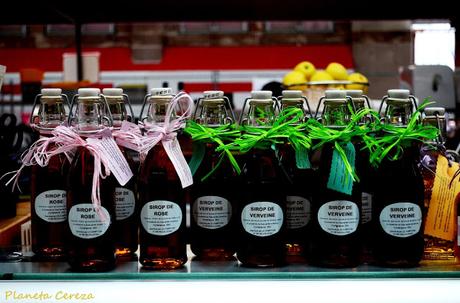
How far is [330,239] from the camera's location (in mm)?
947

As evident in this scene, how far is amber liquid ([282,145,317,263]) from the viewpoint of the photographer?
3.28 ft

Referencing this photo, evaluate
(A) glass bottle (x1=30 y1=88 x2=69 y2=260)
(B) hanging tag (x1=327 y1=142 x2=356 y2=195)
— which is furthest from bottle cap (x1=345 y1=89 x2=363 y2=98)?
(A) glass bottle (x1=30 y1=88 x2=69 y2=260)

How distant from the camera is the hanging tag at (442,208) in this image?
101 centimetres

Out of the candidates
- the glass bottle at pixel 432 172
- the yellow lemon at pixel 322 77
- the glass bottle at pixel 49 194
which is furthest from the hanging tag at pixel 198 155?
the yellow lemon at pixel 322 77

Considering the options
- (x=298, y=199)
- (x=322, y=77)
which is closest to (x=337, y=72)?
(x=322, y=77)

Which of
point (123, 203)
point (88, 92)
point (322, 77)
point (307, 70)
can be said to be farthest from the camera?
point (307, 70)

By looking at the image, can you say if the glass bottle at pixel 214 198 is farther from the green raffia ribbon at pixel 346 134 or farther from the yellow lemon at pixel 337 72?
the yellow lemon at pixel 337 72

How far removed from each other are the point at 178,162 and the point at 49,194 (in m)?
0.23

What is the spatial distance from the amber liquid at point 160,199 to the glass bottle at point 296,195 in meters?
0.17

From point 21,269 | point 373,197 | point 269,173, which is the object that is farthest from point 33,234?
point 373,197

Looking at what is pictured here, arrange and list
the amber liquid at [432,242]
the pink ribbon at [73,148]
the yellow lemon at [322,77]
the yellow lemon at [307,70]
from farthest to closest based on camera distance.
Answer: the yellow lemon at [307,70] < the yellow lemon at [322,77] < the amber liquid at [432,242] < the pink ribbon at [73,148]

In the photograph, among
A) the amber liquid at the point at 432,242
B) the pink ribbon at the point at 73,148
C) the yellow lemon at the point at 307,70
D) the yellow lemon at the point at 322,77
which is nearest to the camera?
the pink ribbon at the point at 73,148

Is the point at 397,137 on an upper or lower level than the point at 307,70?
lower

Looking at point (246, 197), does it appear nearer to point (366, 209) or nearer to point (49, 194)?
point (366, 209)
